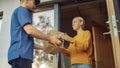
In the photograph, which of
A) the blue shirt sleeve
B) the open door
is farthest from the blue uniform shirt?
the open door

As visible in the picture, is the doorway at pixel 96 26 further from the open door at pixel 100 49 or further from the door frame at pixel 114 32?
the door frame at pixel 114 32

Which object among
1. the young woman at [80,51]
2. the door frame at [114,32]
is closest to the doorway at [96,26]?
the young woman at [80,51]

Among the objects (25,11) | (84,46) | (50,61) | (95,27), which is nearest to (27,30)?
(25,11)

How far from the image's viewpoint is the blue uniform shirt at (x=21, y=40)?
1.93 m

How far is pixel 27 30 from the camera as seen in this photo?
6.37 ft

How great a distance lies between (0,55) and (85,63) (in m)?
1.40

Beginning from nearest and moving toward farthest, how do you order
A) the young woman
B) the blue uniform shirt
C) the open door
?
the blue uniform shirt < the young woman < the open door

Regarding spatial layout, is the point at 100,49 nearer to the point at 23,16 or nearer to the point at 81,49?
the point at 81,49

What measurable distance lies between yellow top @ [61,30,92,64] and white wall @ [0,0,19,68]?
1.06 m

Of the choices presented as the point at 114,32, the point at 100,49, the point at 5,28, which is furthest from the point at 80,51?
the point at 100,49

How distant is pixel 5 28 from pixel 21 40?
1.79m

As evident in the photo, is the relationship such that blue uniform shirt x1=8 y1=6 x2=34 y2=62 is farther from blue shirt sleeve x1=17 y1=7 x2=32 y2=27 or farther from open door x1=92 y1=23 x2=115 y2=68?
open door x1=92 y1=23 x2=115 y2=68

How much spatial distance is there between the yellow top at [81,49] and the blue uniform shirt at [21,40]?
0.85 metres

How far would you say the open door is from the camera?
4031 mm
